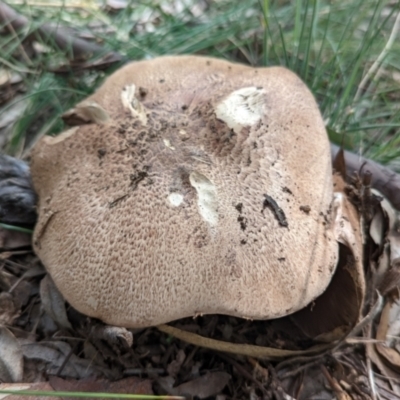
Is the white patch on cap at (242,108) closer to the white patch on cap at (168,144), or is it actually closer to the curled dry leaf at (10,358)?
the white patch on cap at (168,144)

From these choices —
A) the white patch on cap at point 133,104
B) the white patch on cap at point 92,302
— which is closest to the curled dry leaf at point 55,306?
the white patch on cap at point 92,302

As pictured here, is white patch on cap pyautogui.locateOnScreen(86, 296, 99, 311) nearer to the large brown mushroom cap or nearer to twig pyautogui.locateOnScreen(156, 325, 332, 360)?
the large brown mushroom cap

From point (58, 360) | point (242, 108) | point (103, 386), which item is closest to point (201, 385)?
point (103, 386)

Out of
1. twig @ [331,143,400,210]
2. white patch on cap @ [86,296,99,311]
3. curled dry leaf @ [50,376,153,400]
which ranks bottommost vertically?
curled dry leaf @ [50,376,153,400]

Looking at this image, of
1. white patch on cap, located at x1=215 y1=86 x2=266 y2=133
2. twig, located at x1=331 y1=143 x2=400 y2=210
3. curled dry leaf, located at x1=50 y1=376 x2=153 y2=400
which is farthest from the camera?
twig, located at x1=331 y1=143 x2=400 y2=210

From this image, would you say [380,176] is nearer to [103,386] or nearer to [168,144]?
[168,144]

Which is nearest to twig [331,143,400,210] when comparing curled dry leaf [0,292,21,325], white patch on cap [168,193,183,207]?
white patch on cap [168,193,183,207]
